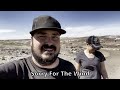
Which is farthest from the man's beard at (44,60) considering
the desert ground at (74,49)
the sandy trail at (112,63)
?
the sandy trail at (112,63)

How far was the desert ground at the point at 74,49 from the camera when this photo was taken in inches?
120

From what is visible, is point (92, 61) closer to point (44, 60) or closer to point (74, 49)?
point (74, 49)

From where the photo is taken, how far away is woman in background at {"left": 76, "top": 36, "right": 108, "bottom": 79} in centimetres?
308

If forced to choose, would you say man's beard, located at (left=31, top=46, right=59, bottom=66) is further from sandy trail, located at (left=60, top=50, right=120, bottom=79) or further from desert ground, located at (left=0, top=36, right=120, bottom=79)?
sandy trail, located at (left=60, top=50, right=120, bottom=79)

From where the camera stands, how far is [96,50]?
10.3 feet

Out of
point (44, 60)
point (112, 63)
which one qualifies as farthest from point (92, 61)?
point (44, 60)

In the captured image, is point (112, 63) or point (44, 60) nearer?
point (44, 60)

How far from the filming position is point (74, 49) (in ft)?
10.2

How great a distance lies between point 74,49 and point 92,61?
24 centimetres

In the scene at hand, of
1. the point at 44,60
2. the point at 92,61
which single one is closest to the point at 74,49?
the point at 92,61

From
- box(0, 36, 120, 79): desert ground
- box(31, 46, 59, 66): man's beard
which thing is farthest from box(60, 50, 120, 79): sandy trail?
box(31, 46, 59, 66): man's beard

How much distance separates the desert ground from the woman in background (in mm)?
47

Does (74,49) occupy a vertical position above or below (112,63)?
above

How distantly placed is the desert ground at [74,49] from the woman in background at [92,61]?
5 centimetres
